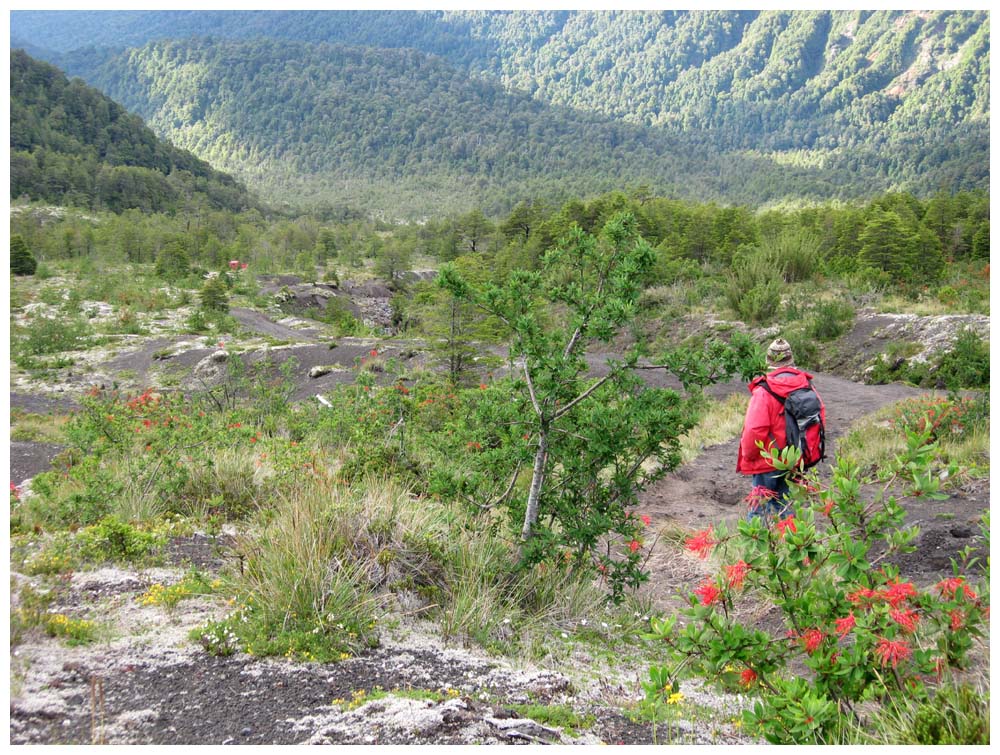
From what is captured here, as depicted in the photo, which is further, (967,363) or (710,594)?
(967,363)

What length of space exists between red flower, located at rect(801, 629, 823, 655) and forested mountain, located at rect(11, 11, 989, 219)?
242ft

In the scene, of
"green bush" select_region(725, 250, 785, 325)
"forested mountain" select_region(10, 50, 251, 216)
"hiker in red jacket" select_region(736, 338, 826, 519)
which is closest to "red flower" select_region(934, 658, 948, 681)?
"hiker in red jacket" select_region(736, 338, 826, 519)

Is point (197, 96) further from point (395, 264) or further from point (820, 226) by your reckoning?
point (820, 226)

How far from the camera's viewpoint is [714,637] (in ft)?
6.82

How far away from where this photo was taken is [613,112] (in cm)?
16188

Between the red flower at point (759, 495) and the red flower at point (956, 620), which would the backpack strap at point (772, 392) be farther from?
the red flower at point (956, 620)

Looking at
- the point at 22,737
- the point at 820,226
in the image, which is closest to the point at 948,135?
the point at 820,226

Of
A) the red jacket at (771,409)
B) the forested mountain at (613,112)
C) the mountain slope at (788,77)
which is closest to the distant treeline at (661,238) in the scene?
the red jacket at (771,409)

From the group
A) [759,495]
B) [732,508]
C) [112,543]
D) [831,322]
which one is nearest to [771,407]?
[759,495]

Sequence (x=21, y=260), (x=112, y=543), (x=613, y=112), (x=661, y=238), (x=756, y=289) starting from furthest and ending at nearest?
(x=613, y=112) → (x=661, y=238) → (x=21, y=260) → (x=756, y=289) → (x=112, y=543)

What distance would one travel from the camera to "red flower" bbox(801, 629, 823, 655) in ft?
6.76

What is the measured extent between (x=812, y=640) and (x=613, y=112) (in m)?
175

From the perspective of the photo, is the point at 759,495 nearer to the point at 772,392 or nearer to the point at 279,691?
the point at 772,392

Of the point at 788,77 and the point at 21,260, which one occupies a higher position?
the point at 788,77
